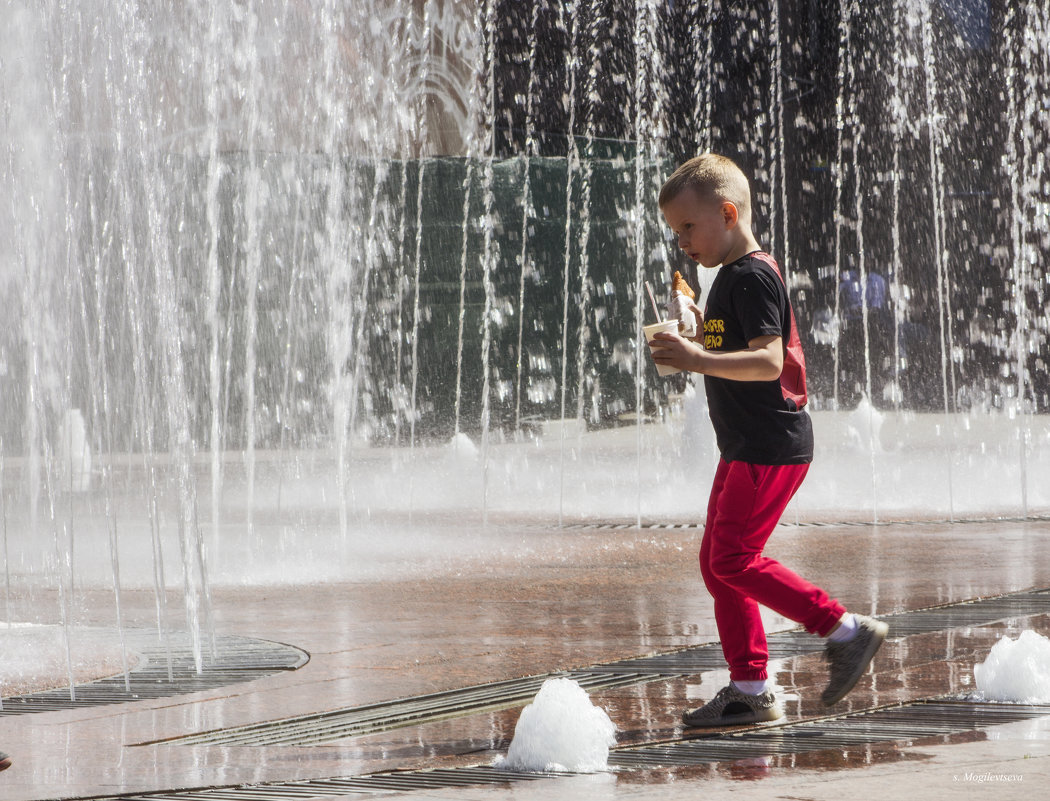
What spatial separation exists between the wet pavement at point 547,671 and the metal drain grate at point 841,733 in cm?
6

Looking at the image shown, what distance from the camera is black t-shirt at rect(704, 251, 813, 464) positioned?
11.8 ft

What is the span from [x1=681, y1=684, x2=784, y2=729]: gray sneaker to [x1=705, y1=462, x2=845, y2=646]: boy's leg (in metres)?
0.22

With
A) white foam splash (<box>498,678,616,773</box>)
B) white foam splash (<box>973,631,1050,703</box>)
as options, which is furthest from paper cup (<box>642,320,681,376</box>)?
white foam splash (<box>973,631,1050,703</box>)

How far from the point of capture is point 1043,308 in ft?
75.6

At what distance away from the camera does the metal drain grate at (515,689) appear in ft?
12.2

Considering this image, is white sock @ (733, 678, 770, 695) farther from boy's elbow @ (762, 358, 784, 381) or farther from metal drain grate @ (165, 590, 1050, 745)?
boy's elbow @ (762, 358, 784, 381)

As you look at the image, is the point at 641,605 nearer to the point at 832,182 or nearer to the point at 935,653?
the point at 935,653

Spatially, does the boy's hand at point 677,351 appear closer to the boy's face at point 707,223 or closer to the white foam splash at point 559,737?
the boy's face at point 707,223

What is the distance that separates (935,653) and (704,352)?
1671 millimetres

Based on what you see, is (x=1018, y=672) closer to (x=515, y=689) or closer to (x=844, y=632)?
(x=844, y=632)

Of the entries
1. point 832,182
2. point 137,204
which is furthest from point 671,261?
point 137,204

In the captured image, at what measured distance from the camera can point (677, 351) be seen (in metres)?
3.43

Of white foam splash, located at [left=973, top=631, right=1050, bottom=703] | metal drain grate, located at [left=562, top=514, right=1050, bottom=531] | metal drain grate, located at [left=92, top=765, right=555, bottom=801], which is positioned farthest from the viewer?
metal drain grate, located at [left=562, top=514, right=1050, bottom=531]

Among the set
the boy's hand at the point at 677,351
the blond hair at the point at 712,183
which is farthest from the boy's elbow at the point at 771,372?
the blond hair at the point at 712,183
